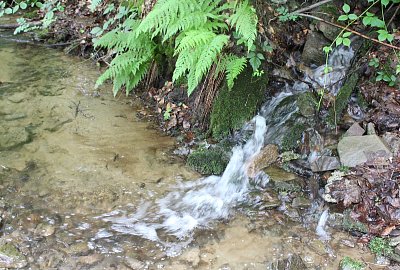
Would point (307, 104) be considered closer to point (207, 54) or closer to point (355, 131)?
point (355, 131)

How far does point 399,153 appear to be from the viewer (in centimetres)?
396

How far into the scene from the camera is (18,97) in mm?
5797

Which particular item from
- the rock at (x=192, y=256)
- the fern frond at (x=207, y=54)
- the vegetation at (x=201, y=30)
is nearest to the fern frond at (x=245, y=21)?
the vegetation at (x=201, y=30)

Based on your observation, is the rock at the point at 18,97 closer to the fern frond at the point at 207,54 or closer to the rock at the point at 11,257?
the rock at the point at 11,257

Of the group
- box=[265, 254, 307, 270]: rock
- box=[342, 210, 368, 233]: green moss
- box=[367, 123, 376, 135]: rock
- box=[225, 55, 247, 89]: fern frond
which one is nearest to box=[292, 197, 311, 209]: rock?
box=[342, 210, 368, 233]: green moss

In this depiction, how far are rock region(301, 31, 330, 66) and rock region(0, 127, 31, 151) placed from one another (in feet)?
12.1

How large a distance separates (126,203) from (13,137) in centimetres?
189

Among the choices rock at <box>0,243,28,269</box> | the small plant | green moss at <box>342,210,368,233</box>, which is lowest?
rock at <box>0,243,28,269</box>

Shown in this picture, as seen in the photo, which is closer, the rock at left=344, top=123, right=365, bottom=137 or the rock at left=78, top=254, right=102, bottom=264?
the rock at left=78, top=254, right=102, bottom=264

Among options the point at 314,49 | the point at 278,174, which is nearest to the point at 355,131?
the point at 278,174

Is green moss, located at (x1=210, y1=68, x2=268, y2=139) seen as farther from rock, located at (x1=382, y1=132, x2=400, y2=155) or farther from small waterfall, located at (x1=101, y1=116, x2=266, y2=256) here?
rock, located at (x1=382, y1=132, x2=400, y2=155)

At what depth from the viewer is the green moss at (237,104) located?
4938 mm

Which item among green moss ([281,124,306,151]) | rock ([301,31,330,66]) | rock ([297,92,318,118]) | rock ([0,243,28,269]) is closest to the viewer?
rock ([0,243,28,269])

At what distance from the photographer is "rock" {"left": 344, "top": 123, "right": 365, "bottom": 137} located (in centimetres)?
432
